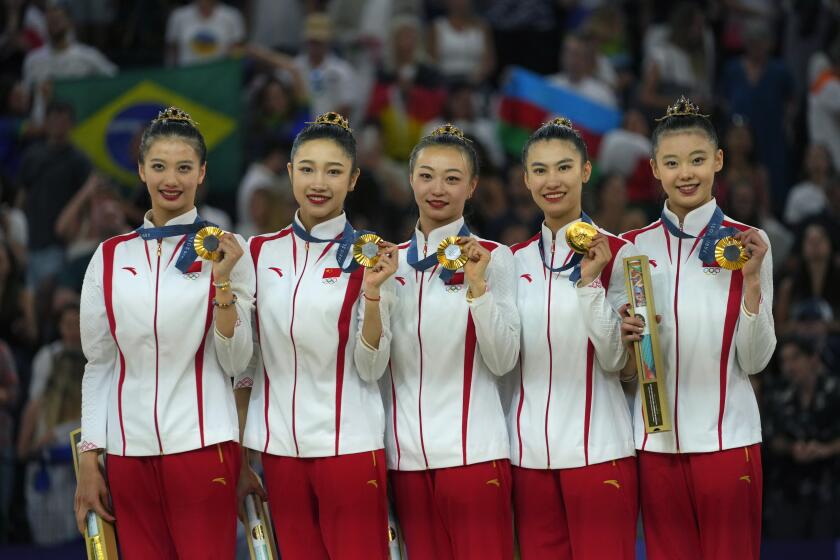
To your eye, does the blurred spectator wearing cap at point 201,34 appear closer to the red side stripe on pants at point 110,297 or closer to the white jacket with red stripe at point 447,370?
the red side stripe on pants at point 110,297

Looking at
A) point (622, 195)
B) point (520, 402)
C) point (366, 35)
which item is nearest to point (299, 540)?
point (520, 402)

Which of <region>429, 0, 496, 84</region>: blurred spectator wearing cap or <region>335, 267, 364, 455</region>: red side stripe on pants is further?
<region>429, 0, 496, 84</region>: blurred spectator wearing cap

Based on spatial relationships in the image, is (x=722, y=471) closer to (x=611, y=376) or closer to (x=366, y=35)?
(x=611, y=376)

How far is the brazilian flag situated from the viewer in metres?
9.90

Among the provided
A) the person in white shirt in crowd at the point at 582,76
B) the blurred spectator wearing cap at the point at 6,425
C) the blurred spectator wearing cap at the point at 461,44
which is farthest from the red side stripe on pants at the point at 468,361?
the blurred spectator wearing cap at the point at 461,44

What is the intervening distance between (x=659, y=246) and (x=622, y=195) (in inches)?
163

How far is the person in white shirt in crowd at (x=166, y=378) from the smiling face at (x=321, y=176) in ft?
1.08

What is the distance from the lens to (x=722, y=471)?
522cm

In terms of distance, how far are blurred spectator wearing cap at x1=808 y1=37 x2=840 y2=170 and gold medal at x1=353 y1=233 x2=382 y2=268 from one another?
639 centimetres

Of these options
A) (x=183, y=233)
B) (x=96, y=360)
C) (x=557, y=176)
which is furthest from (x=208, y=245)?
(x=557, y=176)

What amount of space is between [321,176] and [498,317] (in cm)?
85

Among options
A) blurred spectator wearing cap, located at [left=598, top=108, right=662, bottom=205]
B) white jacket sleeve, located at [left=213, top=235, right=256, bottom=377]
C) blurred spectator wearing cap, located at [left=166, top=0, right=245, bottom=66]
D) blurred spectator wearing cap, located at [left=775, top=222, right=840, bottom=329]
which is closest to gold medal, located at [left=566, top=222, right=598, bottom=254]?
white jacket sleeve, located at [left=213, top=235, right=256, bottom=377]

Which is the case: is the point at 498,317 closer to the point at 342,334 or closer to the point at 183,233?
the point at 342,334

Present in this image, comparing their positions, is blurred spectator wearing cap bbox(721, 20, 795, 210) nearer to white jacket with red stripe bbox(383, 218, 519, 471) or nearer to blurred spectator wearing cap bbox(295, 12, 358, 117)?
blurred spectator wearing cap bbox(295, 12, 358, 117)
